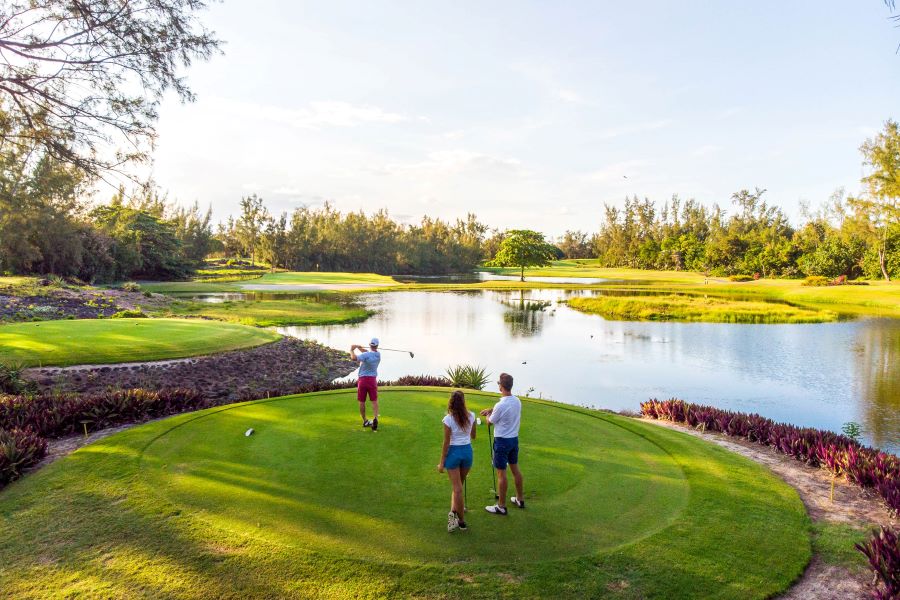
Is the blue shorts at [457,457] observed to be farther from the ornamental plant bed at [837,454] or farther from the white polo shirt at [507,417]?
the ornamental plant bed at [837,454]

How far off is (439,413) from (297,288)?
194 feet

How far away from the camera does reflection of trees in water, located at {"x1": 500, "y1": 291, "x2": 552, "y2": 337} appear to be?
33.5 m

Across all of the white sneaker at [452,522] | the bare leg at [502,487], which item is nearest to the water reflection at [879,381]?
the bare leg at [502,487]

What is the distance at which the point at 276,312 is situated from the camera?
3872 centimetres

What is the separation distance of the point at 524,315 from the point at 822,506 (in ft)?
111

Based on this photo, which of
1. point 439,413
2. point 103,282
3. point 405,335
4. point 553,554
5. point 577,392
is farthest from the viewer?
point 103,282

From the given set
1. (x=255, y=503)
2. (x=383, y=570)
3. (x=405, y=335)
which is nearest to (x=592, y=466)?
(x=383, y=570)

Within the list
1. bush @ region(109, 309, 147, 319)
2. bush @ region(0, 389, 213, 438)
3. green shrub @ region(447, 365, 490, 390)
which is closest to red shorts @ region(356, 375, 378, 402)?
bush @ region(0, 389, 213, 438)

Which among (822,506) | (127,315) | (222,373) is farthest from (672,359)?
(127,315)

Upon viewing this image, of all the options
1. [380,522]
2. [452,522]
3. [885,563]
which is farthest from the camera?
[380,522]

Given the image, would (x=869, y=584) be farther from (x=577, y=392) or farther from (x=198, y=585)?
(x=577, y=392)

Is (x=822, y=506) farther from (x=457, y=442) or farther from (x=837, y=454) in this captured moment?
(x=457, y=442)

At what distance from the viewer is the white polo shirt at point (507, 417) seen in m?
6.90

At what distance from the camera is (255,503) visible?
693 centimetres
